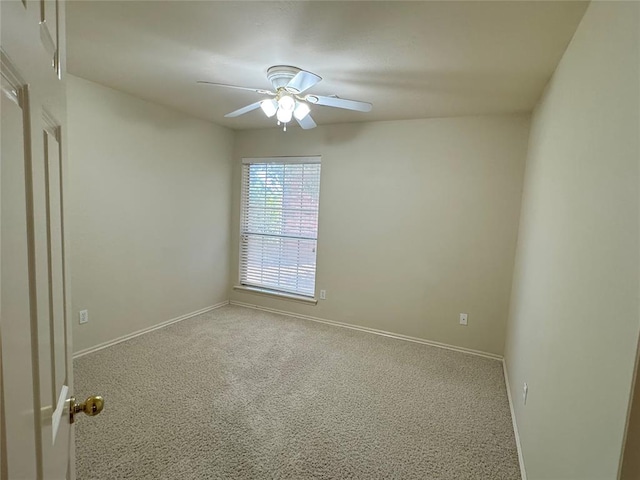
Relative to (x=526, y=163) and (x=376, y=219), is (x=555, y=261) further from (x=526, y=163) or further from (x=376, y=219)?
(x=376, y=219)

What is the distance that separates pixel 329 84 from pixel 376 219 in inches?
63.7

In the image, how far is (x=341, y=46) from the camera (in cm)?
197

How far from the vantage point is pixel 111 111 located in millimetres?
2994

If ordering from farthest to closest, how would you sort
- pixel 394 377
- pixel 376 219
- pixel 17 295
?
pixel 376 219
pixel 394 377
pixel 17 295

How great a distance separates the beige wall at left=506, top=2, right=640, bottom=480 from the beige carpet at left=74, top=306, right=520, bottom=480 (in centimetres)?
53

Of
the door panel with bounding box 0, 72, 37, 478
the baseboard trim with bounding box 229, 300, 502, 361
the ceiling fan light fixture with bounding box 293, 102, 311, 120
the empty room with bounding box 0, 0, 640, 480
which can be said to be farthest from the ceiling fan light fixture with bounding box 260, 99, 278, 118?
the baseboard trim with bounding box 229, 300, 502, 361

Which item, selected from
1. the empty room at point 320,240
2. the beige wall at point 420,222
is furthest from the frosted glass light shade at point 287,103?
the beige wall at point 420,222

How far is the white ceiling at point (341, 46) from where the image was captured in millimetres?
1617

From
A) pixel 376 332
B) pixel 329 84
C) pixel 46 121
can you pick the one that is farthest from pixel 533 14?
Answer: pixel 376 332

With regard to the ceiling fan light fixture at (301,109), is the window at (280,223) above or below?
below

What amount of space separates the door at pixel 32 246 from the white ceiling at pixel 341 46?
44.3 inches

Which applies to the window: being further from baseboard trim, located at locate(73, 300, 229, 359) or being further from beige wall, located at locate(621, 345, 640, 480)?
beige wall, located at locate(621, 345, 640, 480)

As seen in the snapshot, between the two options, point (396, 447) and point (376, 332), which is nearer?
point (396, 447)

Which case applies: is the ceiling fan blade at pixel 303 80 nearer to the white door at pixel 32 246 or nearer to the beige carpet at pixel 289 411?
the white door at pixel 32 246
